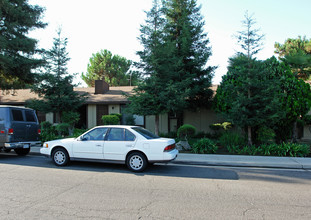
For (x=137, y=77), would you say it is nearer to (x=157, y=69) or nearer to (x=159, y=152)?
(x=157, y=69)

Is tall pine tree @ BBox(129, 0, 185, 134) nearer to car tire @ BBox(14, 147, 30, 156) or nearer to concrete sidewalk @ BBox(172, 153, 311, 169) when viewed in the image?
concrete sidewalk @ BBox(172, 153, 311, 169)

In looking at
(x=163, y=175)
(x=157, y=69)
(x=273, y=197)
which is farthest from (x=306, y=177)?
(x=157, y=69)

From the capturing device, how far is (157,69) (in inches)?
496

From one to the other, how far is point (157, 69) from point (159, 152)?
6.57 m

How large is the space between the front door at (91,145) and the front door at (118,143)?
212 millimetres

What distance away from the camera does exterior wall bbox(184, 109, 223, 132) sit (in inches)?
692

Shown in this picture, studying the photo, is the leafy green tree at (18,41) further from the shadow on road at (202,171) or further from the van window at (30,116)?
the shadow on road at (202,171)

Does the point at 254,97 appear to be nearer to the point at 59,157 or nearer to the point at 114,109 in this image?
the point at 59,157

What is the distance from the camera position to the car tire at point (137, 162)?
7.18 m

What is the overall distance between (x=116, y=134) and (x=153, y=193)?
294 cm

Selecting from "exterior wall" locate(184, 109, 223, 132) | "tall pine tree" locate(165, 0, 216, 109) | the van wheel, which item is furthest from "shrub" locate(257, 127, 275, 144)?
the van wheel

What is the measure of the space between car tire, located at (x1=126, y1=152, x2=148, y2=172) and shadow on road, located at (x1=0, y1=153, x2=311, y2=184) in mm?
174

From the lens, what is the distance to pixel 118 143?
7438 millimetres

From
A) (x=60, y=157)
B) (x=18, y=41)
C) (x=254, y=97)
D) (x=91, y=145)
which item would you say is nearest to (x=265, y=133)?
(x=254, y=97)
